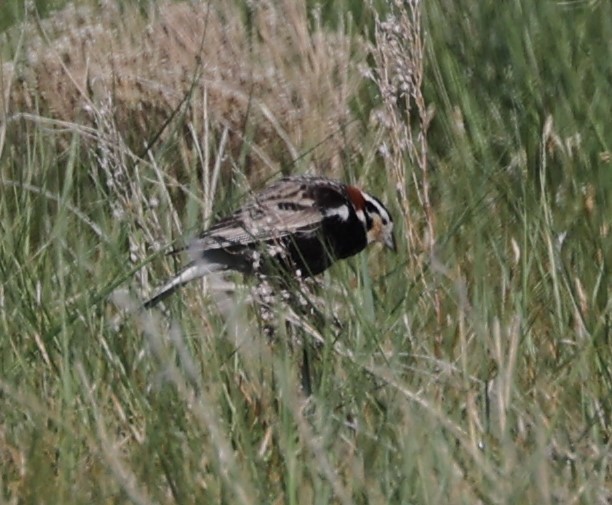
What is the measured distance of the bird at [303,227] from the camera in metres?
4.38

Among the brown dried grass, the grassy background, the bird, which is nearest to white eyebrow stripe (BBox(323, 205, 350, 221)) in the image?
the bird

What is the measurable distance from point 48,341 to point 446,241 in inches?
41.1

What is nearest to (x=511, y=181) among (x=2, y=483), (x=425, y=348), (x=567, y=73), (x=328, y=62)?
(x=567, y=73)

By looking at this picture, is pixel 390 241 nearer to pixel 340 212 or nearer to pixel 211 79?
pixel 340 212

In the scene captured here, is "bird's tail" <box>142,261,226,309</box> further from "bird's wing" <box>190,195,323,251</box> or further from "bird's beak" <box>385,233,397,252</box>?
"bird's beak" <box>385,233,397,252</box>

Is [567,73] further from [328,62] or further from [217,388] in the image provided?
[217,388]

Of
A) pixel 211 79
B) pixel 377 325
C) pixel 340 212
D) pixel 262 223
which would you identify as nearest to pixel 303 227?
pixel 340 212

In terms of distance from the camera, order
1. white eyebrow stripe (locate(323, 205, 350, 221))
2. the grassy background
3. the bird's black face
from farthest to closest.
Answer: white eyebrow stripe (locate(323, 205, 350, 221)), the bird's black face, the grassy background

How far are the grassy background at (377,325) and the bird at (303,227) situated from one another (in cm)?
8

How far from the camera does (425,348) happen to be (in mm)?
3469

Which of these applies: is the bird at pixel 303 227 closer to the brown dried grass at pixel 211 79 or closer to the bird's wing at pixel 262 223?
the bird's wing at pixel 262 223

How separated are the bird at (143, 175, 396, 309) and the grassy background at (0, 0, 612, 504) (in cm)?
8

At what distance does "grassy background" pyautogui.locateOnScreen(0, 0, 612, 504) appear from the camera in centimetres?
274

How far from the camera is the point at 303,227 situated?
4.80 metres
